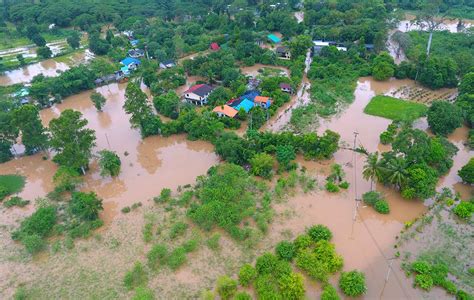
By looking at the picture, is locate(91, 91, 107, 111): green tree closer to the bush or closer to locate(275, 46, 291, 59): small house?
locate(275, 46, 291, 59): small house

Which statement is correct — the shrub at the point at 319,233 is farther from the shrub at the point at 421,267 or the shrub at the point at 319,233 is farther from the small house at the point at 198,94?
the small house at the point at 198,94

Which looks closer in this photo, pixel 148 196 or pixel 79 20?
pixel 148 196


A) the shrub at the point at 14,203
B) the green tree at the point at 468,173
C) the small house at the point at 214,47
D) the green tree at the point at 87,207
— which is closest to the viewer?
the green tree at the point at 87,207

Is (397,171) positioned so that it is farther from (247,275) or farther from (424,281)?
(247,275)

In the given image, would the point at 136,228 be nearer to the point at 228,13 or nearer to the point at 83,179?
the point at 83,179

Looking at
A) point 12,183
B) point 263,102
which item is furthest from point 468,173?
point 12,183

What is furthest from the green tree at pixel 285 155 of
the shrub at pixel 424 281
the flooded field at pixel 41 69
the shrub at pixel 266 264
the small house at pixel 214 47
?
the flooded field at pixel 41 69

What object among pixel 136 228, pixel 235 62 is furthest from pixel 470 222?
pixel 235 62
